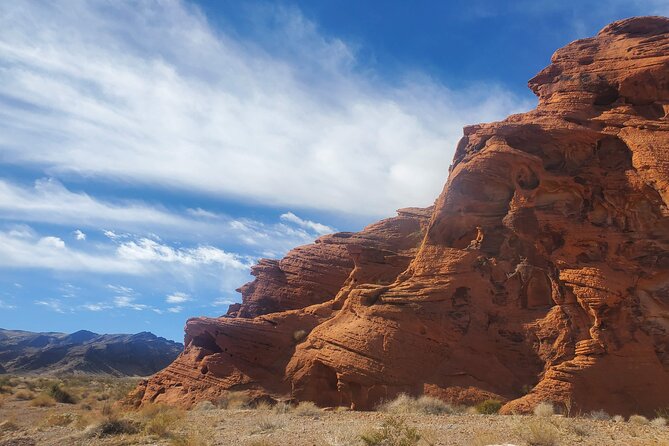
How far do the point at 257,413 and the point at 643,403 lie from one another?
14039 millimetres

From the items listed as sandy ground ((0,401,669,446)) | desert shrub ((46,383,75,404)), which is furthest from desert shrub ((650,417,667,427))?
desert shrub ((46,383,75,404))

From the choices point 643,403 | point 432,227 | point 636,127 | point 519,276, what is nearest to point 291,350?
point 432,227

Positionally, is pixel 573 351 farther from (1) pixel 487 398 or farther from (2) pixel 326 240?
(2) pixel 326 240

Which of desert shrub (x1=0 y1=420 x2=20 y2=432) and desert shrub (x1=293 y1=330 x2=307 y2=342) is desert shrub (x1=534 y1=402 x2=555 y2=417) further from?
desert shrub (x1=0 y1=420 x2=20 y2=432)

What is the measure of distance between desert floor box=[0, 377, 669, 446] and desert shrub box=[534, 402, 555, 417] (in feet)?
0.68

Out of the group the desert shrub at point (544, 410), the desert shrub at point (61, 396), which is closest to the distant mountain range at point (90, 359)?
the desert shrub at point (61, 396)

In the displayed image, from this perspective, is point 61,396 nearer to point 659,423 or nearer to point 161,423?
→ point 161,423

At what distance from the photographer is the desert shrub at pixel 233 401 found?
23197 mm

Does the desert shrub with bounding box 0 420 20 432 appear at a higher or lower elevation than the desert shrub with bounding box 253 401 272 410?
lower

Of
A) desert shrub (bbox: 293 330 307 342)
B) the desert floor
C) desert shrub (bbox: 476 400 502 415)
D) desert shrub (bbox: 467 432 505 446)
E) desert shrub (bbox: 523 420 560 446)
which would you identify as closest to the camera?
desert shrub (bbox: 523 420 560 446)

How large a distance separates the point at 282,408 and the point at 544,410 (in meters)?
10.5

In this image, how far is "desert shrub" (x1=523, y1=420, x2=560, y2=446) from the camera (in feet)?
37.1

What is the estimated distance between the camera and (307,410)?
2050 centimetres

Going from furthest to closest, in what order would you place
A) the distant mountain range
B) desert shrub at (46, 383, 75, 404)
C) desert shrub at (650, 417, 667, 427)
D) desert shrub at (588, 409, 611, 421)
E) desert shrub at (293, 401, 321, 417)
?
the distant mountain range < desert shrub at (46, 383, 75, 404) < desert shrub at (293, 401, 321, 417) < desert shrub at (588, 409, 611, 421) < desert shrub at (650, 417, 667, 427)
